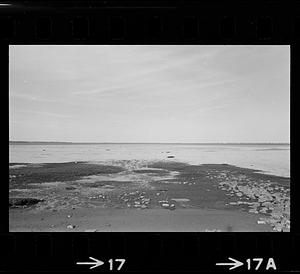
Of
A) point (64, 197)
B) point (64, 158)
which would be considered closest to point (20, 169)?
point (64, 197)
